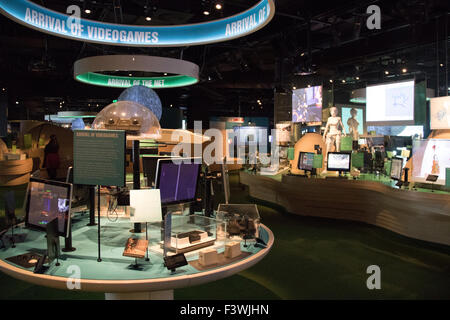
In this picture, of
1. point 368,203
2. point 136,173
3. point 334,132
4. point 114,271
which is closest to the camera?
point 114,271

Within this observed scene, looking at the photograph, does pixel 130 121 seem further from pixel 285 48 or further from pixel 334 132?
pixel 285 48

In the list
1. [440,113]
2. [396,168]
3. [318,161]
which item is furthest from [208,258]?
[318,161]

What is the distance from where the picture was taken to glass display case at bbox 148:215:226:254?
2.29 m

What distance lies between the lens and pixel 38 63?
9281 millimetres

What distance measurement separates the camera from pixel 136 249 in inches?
89.4

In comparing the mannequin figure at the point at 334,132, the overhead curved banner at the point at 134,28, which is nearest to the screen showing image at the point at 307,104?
the mannequin figure at the point at 334,132

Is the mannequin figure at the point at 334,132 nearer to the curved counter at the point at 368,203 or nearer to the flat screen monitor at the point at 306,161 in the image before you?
the flat screen monitor at the point at 306,161

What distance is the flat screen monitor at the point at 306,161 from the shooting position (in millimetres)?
7145

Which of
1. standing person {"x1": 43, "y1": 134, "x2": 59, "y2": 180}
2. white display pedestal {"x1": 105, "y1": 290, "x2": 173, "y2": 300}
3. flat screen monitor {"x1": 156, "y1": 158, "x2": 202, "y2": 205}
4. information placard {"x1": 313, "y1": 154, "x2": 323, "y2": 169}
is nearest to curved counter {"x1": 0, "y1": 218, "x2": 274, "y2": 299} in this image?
white display pedestal {"x1": 105, "y1": 290, "x2": 173, "y2": 300}

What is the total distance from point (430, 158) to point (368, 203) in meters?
1.59

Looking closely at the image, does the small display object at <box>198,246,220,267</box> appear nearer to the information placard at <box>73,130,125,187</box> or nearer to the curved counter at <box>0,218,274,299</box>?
the curved counter at <box>0,218,274,299</box>

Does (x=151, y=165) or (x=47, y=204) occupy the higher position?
(x=151, y=165)

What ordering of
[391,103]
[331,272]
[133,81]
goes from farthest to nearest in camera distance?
[133,81] < [391,103] < [331,272]

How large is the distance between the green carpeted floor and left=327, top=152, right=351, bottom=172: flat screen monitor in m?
1.27
